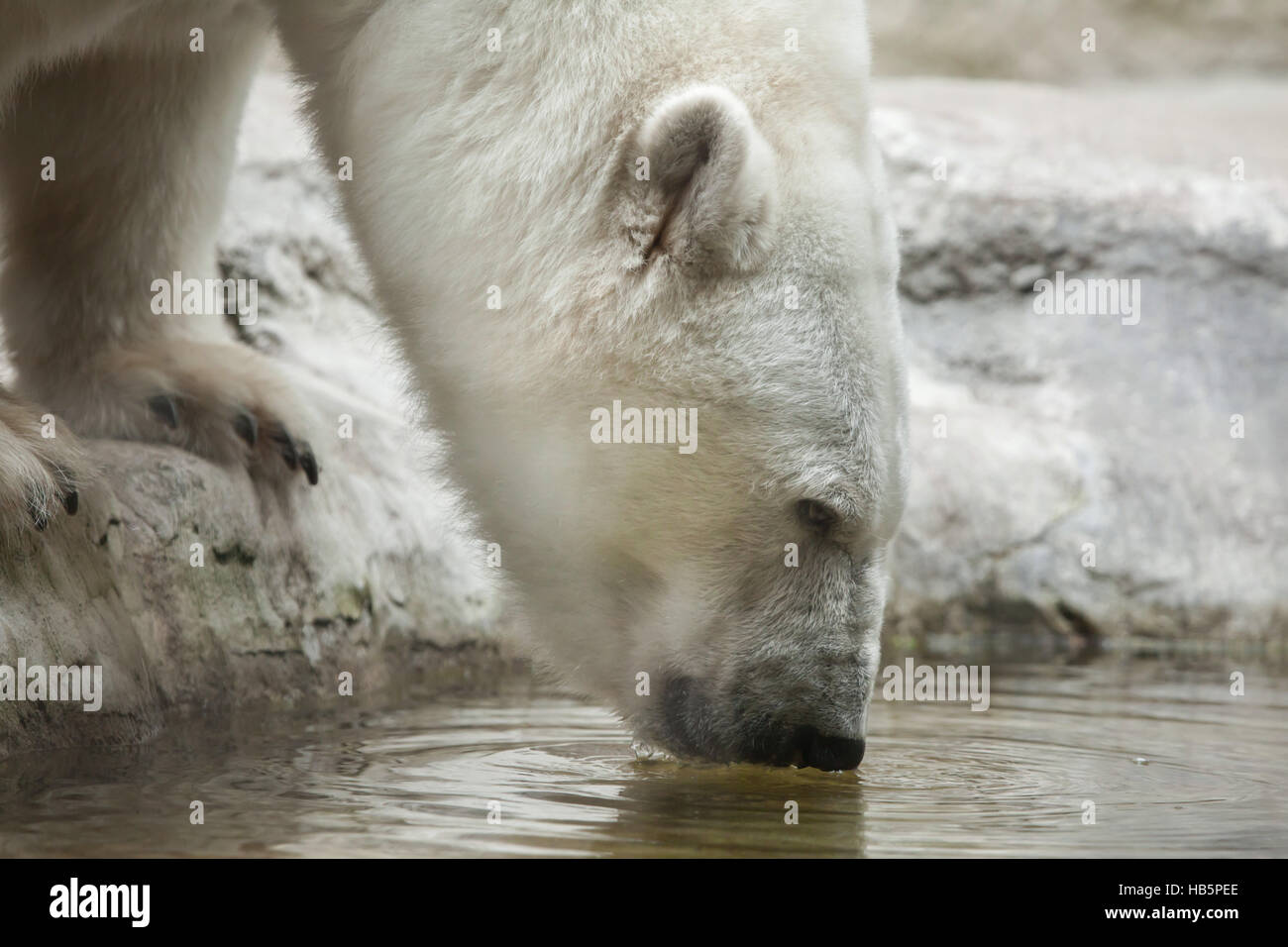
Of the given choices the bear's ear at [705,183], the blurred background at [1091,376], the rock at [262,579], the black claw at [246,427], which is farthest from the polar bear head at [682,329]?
the blurred background at [1091,376]

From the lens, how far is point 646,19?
2.11 metres

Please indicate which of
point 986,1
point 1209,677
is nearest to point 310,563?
point 1209,677

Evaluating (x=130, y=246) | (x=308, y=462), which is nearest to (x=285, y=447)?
(x=308, y=462)

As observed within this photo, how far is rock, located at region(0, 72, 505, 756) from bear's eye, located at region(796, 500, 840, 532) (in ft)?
1.94

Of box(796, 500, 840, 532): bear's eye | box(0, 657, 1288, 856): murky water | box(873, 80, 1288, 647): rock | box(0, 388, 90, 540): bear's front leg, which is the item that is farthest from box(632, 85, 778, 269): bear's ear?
box(873, 80, 1288, 647): rock

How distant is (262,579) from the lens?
3076mm

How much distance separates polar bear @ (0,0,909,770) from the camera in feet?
6.86

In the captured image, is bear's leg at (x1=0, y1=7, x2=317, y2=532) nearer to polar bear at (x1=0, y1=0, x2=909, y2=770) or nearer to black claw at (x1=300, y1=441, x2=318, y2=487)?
black claw at (x1=300, y1=441, x2=318, y2=487)

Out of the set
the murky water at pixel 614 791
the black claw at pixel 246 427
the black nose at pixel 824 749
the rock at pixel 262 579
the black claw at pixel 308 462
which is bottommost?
the murky water at pixel 614 791

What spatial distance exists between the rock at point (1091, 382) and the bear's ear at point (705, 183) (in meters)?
2.92

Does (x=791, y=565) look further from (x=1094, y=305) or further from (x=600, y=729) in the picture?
(x=1094, y=305)

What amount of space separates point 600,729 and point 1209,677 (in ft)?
6.28

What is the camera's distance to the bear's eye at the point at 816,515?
221 centimetres

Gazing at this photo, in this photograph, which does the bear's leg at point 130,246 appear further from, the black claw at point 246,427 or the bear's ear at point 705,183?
the bear's ear at point 705,183
